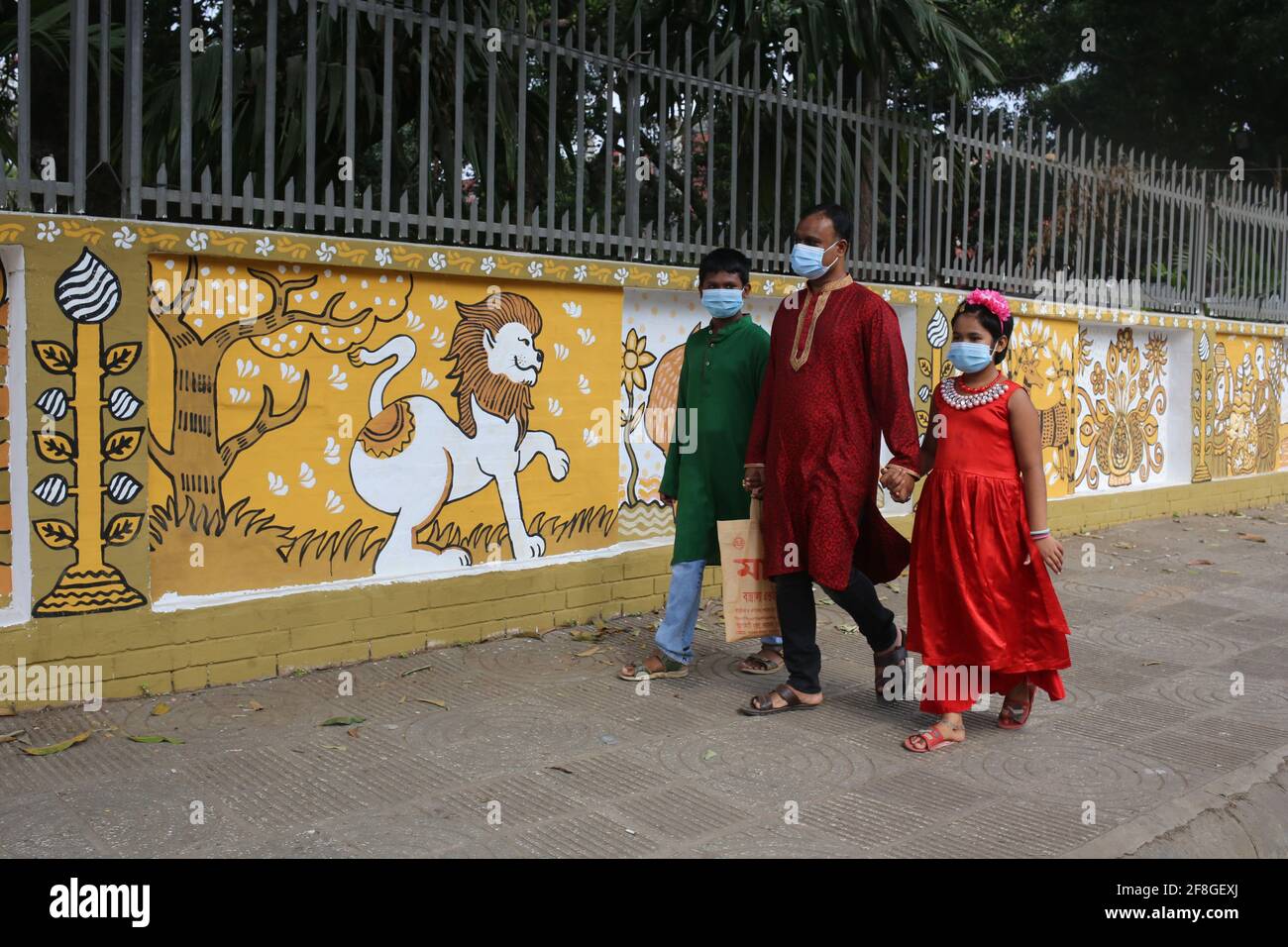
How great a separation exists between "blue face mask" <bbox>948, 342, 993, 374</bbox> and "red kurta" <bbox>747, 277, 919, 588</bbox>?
0.69ft

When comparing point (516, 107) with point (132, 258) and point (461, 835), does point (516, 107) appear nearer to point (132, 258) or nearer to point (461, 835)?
point (132, 258)

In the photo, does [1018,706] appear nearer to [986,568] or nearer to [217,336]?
[986,568]

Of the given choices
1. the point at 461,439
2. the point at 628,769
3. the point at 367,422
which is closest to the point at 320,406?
the point at 367,422

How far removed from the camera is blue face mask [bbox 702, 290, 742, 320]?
4.92 metres

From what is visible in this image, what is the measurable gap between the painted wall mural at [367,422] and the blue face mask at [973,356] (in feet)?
7.37

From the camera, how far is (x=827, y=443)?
175 inches

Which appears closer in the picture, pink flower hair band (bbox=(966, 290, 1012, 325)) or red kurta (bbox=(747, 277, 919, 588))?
pink flower hair band (bbox=(966, 290, 1012, 325))

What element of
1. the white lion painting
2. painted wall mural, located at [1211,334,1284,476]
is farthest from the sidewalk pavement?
painted wall mural, located at [1211,334,1284,476]

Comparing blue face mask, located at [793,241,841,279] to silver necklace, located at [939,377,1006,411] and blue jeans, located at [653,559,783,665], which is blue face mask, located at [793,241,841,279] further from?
blue jeans, located at [653,559,783,665]

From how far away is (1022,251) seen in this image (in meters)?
8.55

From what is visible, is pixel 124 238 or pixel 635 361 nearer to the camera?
pixel 124 238

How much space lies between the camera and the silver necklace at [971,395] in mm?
4262

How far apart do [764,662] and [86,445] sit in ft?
9.45

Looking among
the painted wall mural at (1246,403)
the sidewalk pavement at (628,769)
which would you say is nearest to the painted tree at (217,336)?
the sidewalk pavement at (628,769)
